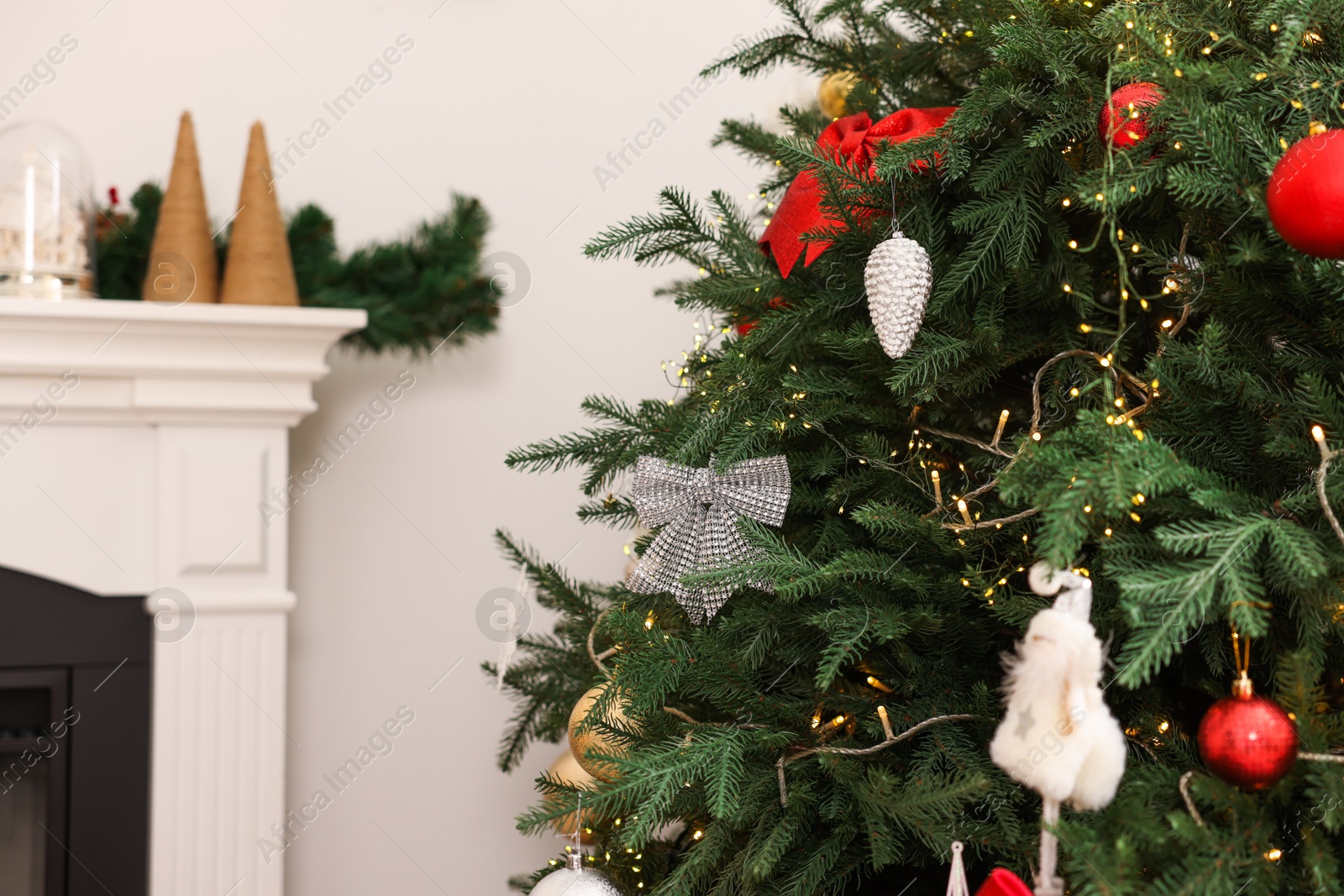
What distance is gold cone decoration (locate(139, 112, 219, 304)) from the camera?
113cm

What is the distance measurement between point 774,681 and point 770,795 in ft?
0.25

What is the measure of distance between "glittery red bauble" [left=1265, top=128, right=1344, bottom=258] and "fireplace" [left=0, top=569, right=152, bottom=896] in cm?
116

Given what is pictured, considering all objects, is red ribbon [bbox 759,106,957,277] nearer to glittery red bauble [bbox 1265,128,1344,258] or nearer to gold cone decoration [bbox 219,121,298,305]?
glittery red bauble [bbox 1265,128,1344,258]

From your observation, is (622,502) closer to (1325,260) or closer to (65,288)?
(1325,260)

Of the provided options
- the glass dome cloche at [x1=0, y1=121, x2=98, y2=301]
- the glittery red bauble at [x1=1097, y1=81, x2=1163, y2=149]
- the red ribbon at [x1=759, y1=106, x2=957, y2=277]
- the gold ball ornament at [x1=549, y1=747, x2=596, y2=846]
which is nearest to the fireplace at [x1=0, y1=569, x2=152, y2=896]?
the glass dome cloche at [x1=0, y1=121, x2=98, y2=301]

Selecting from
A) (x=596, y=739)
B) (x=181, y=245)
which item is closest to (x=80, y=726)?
(x=181, y=245)

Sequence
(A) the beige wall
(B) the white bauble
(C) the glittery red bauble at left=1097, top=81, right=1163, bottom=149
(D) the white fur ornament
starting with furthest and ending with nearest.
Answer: (A) the beige wall, (B) the white bauble, (C) the glittery red bauble at left=1097, top=81, right=1163, bottom=149, (D) the white fur ornament

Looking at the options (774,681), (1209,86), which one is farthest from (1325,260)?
(774,681)

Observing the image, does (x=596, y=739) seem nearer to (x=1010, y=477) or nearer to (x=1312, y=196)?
(x=1010, y=477)

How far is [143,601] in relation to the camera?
1.13 metres

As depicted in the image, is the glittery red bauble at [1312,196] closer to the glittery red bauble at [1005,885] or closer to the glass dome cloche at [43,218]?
the glittery red bauble at [1005,885]

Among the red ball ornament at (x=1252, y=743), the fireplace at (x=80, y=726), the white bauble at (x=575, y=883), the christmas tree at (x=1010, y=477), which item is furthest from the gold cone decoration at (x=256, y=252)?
the red ball ornament at (x=1252, y=743)

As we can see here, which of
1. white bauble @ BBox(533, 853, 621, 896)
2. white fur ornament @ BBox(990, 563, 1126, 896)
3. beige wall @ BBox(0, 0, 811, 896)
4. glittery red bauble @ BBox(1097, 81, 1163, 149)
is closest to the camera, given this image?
white fur ornament @ BBox(990, 563, 1126, 896)

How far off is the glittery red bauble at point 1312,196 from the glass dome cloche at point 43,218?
3.72 feet
